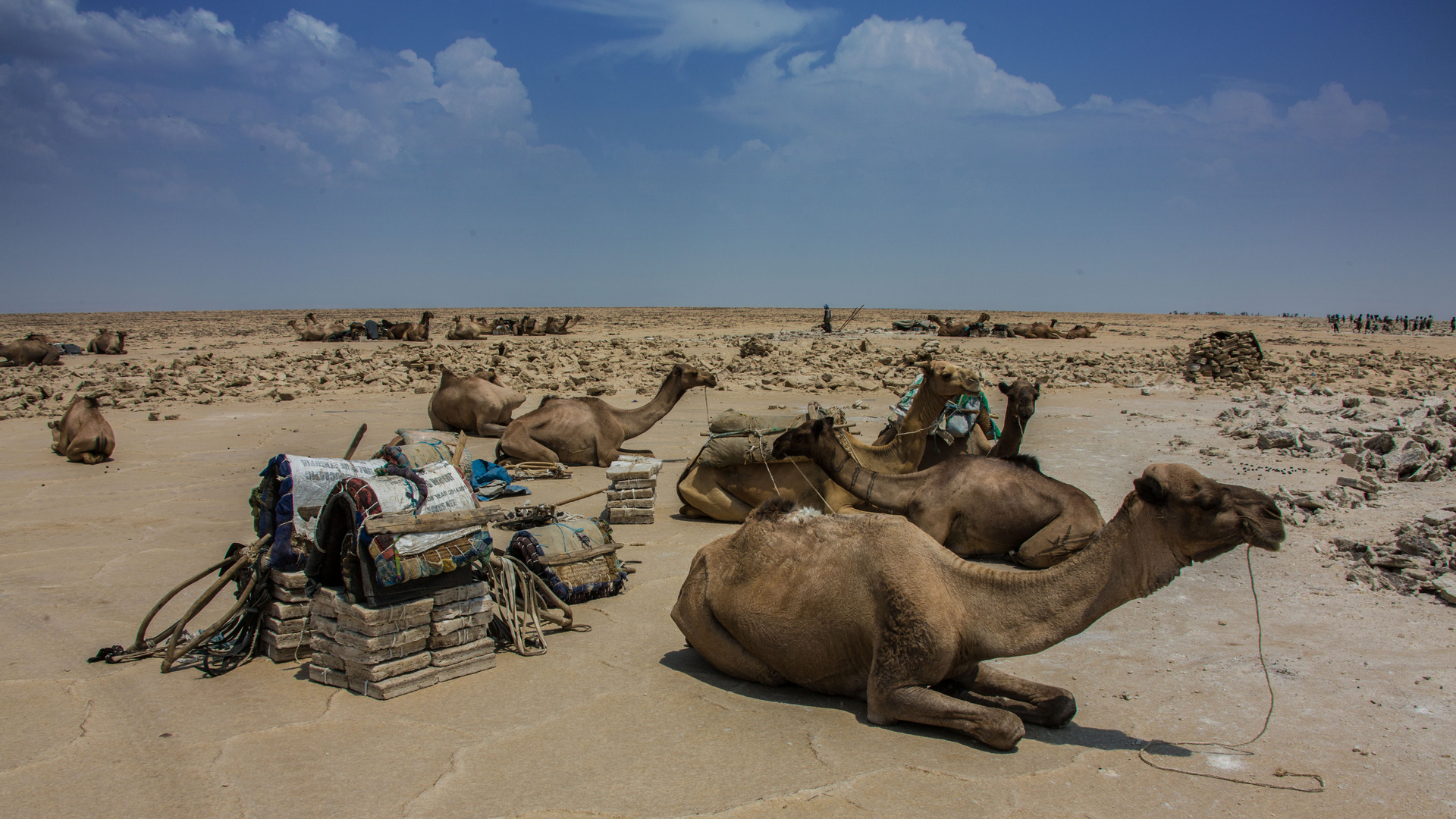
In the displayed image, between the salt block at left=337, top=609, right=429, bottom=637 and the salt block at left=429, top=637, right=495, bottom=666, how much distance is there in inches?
10.2

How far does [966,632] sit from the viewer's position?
4.79 metres

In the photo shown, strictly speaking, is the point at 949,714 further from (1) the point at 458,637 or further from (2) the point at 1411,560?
(2) the point at 1411,560

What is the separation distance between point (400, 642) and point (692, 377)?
9977mm

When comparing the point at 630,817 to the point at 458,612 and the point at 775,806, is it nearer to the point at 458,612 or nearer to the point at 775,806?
the point at 775,806

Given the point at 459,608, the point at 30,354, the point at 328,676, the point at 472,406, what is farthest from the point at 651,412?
the point at 30,354

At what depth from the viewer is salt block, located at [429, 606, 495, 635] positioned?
5.70m

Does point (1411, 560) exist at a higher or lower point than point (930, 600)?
lower

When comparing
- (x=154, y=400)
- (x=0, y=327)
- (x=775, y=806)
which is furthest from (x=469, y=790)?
(x=0, y=327)

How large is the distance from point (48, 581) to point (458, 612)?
471cm

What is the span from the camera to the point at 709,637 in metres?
5.75

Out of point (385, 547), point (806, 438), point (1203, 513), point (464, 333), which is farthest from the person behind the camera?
point (464, 333)

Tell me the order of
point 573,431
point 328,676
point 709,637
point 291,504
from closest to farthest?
point 328,676
point 709,637
point 291,504
point 573,431

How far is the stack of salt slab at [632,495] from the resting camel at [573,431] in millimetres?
3715

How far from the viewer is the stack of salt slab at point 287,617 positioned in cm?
601
